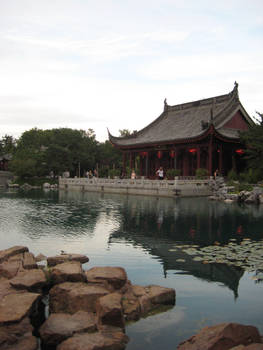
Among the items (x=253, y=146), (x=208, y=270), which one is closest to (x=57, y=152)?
(x=253, y=146)

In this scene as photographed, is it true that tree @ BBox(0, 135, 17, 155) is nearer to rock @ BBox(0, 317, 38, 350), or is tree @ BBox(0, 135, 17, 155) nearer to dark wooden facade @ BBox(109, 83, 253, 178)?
dark wooden facade @ BBox(109, 83, 253, 178)

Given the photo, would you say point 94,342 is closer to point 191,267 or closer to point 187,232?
point 191,267

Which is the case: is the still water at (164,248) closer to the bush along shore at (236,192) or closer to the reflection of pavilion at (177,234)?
the reflection of pavilion at (177,234)

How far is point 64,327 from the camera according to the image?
16.5 feet

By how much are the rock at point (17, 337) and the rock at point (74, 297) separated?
0.80 m

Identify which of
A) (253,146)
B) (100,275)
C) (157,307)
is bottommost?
(157,307)

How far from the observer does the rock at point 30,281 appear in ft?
20.0

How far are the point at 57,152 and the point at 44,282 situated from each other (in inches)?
1940

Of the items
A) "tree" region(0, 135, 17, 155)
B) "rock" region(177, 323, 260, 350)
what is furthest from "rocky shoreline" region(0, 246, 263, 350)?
"tree" region(0, 135, 17, 155)

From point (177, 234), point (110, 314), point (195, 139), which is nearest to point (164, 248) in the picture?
point (177, 234)

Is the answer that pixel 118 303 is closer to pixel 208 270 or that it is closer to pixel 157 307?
pixel 157 307

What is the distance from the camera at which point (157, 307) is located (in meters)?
6.11

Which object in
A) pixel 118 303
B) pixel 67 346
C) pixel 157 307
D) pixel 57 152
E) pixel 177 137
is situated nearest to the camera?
pixel 67 346

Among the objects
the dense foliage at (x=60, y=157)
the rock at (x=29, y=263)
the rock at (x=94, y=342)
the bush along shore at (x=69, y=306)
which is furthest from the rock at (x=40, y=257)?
the dense foliage at (x=60, y=157)
